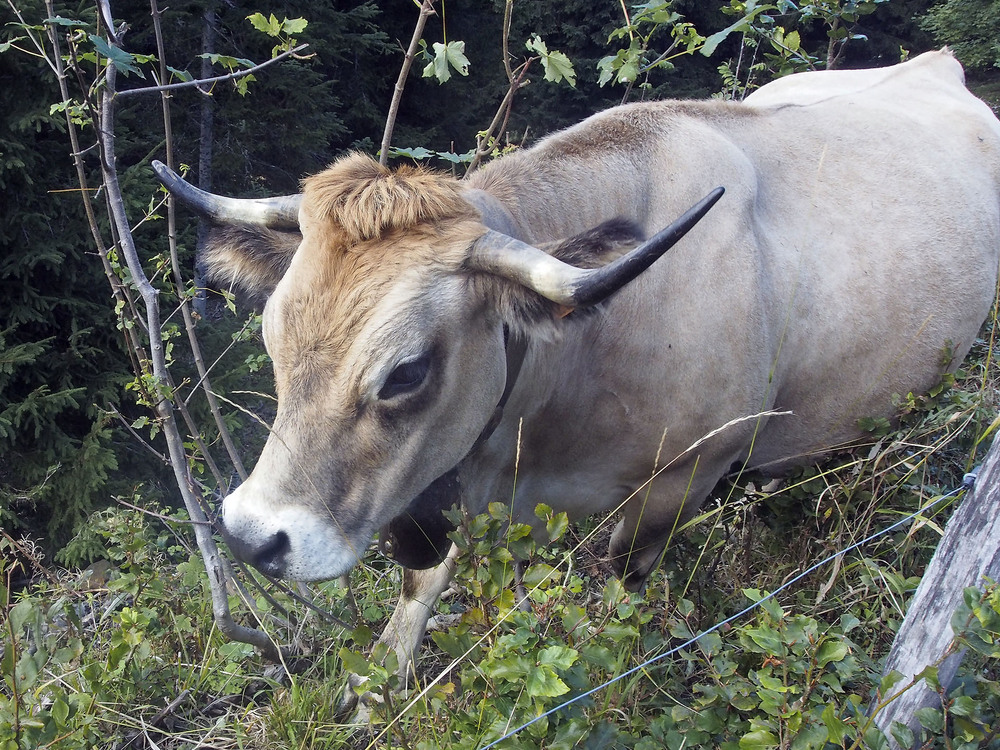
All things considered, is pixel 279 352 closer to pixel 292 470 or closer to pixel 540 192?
pixel 292 470

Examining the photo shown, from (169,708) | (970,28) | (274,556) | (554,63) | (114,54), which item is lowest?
(169,708)

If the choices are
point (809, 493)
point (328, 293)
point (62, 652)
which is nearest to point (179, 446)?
point (62, 652)

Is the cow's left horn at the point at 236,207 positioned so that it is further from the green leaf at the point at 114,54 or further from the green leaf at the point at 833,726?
the green leaf at the point at 833,726

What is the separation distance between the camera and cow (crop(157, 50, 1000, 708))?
214 centimetres

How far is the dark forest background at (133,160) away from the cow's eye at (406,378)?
5.63ft

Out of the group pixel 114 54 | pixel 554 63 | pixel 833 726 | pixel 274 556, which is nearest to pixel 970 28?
pixel 554 63

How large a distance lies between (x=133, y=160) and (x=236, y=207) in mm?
6934

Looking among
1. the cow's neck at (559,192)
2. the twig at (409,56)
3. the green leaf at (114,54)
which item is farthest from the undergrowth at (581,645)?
the twig at (409,56)

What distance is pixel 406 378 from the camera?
2.19 m

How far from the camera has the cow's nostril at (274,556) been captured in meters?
2.02

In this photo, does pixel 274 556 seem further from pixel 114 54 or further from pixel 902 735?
pixel 114 54

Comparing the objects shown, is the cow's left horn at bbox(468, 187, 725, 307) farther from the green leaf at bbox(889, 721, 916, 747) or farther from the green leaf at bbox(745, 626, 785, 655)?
the green leaf at bbox(889, 721, 916, 747)

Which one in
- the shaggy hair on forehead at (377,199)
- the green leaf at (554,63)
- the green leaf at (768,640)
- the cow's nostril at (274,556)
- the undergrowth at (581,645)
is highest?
the green leaf at (554,63)

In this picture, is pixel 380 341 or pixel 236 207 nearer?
pixel 380 341
